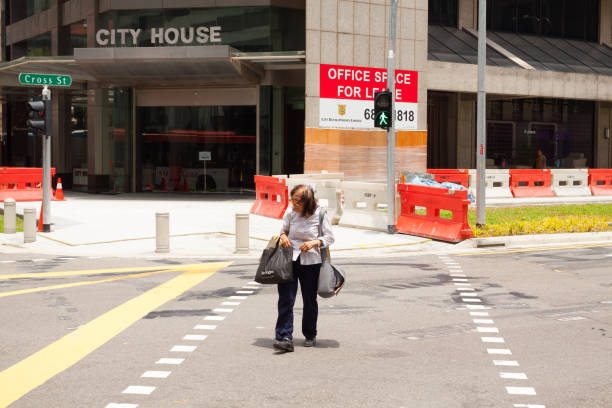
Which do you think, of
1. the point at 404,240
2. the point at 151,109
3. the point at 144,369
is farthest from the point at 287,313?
the point at 151,109

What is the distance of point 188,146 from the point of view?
3431 cm

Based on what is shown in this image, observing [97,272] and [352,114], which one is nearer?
[97,272]

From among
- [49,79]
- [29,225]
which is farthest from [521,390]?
[49,79]

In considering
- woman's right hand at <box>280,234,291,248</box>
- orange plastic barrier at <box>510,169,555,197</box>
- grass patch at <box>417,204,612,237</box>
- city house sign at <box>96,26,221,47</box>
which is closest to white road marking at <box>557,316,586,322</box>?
woman's right hand at <box>280,234,291,248</box>

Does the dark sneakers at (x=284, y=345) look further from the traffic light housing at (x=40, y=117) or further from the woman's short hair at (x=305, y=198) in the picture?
the traffic light housing at (x=40, y=117)

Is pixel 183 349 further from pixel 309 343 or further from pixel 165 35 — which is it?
pixel 165 35

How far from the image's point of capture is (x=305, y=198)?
788 centimetres

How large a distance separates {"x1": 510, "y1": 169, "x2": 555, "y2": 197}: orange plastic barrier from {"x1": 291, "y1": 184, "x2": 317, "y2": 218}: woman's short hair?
24464 mm

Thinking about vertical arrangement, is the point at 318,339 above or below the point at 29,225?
below

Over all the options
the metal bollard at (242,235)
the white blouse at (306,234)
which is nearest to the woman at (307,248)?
the white blouse at (306,234)

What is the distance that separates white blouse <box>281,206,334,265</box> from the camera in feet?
25.9

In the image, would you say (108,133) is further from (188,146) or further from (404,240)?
(404,240)

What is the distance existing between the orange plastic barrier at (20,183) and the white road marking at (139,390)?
2369 cm

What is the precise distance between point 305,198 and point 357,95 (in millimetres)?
23190
